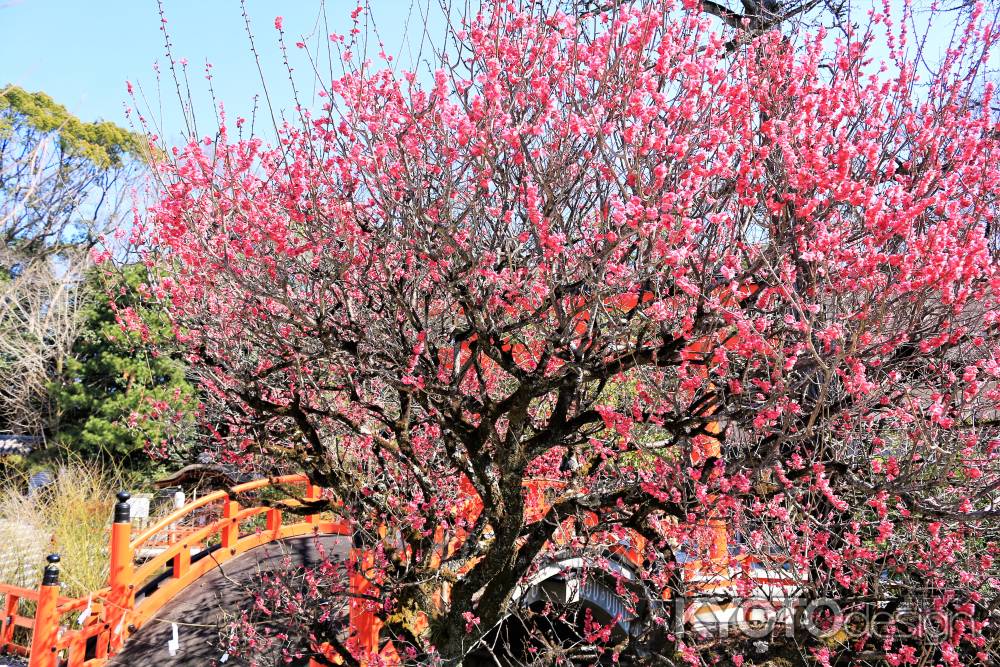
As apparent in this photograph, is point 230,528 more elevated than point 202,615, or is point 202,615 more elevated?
point 230,528

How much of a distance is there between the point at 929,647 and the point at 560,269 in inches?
139

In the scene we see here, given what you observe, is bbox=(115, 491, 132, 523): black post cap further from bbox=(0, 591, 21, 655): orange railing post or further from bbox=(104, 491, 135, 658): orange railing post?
bbox=(0, 591, 21, 655): orange railing post

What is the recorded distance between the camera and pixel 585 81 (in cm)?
355

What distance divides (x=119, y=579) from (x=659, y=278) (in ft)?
20.0

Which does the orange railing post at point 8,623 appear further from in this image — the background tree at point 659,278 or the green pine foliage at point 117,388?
the green pine foliage at point 117,388

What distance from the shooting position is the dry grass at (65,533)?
7.90 metres

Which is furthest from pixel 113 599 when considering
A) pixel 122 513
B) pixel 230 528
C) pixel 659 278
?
pixel 659 278

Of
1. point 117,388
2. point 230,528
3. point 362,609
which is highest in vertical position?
point 117,388

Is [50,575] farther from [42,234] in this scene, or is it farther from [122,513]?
[42,234]

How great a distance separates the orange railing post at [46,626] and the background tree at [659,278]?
8.65ft

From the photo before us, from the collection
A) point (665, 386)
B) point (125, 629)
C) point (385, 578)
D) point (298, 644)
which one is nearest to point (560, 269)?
point (665, 386)

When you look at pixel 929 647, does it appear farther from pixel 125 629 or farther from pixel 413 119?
pixel 125 629

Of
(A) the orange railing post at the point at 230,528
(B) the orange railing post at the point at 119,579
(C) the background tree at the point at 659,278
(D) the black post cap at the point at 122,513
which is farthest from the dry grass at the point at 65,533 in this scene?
(C) the background tree at the point at 659,278

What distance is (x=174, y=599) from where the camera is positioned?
26.1 ft
